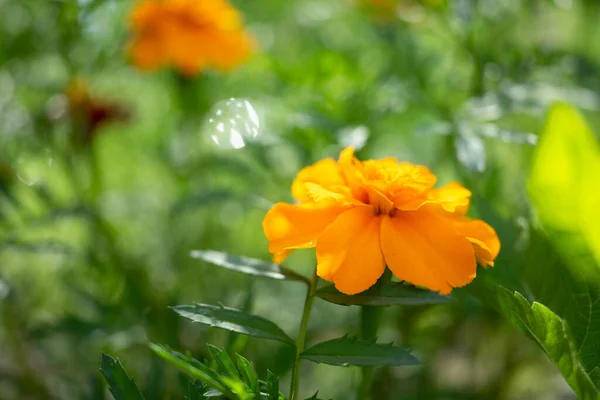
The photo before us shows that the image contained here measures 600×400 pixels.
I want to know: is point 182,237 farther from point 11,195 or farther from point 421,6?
point 421,6

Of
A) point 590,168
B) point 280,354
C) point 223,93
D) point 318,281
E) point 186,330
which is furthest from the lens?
point 223,93

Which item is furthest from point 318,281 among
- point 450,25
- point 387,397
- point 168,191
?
point 168,191

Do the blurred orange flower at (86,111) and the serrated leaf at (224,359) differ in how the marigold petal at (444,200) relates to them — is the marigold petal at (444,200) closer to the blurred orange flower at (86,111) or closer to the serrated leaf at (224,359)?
the serrated leaf at (224,359)

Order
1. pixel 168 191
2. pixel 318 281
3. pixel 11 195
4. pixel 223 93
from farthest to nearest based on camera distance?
1. pixel 168 191
2. pixel 223 93
3. pixel 11 195
4. pixel 318 281

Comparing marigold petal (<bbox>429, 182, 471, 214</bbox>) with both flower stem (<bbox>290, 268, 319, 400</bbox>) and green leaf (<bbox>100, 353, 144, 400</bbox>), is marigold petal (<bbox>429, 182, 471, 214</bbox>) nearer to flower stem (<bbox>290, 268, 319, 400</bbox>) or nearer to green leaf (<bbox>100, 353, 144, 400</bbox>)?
flower stem (<bbox>290, 268, 319, 400</bbox>)

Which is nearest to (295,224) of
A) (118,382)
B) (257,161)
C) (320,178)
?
(320,178)

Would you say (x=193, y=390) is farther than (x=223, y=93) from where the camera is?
No

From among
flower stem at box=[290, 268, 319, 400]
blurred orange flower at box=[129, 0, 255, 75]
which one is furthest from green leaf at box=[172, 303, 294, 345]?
blurred orange flower at box=[129, 0, 255, 75]

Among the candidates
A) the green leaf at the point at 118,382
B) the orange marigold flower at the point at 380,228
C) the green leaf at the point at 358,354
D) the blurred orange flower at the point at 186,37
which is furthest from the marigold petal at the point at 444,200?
the blurred orange flower at the point at 186,37
